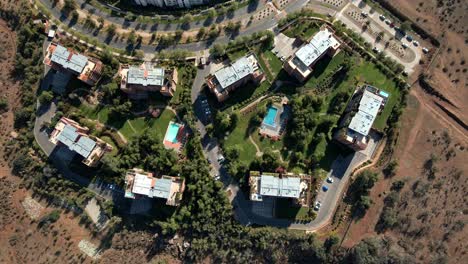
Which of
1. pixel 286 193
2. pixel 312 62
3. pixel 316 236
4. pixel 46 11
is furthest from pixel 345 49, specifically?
pixel 46 11

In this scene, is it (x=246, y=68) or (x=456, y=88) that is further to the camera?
(x=456, y=88)

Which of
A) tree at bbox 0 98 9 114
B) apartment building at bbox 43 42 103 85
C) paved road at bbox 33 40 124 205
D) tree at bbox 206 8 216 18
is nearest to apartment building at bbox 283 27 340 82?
tree at bbox 206 8 216 18

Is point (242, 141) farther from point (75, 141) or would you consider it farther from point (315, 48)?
point (75, 141)

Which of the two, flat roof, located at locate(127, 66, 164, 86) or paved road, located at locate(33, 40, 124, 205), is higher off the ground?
flat roof, located at locate(127, 66, 164, 86)

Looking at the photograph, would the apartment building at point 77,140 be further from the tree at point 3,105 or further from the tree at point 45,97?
the tree at point 3,105

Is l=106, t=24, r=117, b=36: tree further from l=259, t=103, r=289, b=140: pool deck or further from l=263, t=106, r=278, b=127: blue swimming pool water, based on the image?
l=259, t=103, r=289, b=140: pool deck

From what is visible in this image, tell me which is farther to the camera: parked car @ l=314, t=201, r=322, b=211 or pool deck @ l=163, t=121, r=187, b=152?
pool deck @ l=163, t=121, r=187, b=152

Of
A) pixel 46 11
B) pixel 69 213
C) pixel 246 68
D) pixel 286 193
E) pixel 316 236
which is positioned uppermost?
pixel 246 68

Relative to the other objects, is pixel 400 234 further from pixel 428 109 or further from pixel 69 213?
pixel 69 213
